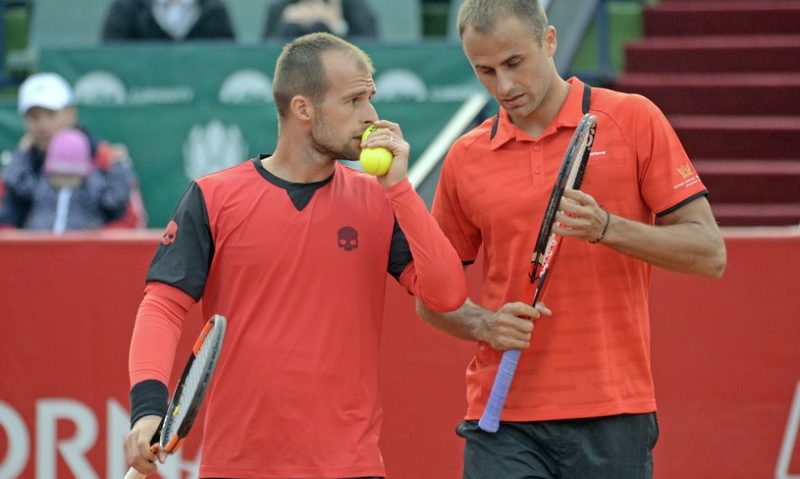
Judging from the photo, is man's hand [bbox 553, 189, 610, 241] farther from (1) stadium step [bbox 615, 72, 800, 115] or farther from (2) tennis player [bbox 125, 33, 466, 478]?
(1) stadium step [bbox 615, 72, 800, 115]

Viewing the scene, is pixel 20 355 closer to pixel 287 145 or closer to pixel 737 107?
pixel 287 145

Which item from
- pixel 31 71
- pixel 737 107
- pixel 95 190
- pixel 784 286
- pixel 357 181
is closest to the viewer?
pixel 357 181

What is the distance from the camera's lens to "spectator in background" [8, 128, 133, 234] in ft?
29.3

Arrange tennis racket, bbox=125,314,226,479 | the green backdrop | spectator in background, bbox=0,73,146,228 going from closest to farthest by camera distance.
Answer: tennis racket, bbox=125,314,226,479 < spectator in background, bbox=0,73,146,228 < the green backdrop

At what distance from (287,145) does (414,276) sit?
563 mm

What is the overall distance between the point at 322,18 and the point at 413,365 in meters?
4.54

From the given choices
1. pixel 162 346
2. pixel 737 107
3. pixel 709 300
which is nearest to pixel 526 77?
pixel 162 346

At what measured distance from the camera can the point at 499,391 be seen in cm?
442

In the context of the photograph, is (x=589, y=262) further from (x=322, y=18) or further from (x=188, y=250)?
(x=322, y=18)

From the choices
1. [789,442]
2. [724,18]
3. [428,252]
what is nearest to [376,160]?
[428,252]

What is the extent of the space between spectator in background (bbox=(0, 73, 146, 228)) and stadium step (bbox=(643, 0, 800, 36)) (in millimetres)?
4324

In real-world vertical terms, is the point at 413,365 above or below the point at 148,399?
below

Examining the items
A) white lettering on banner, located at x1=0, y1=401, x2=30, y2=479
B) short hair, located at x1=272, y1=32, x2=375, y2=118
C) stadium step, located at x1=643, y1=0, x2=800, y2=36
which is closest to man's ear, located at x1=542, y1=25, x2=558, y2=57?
short hair, located at x1=272, y1=32, x2=375, y2=118

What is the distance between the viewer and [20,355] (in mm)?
6723
